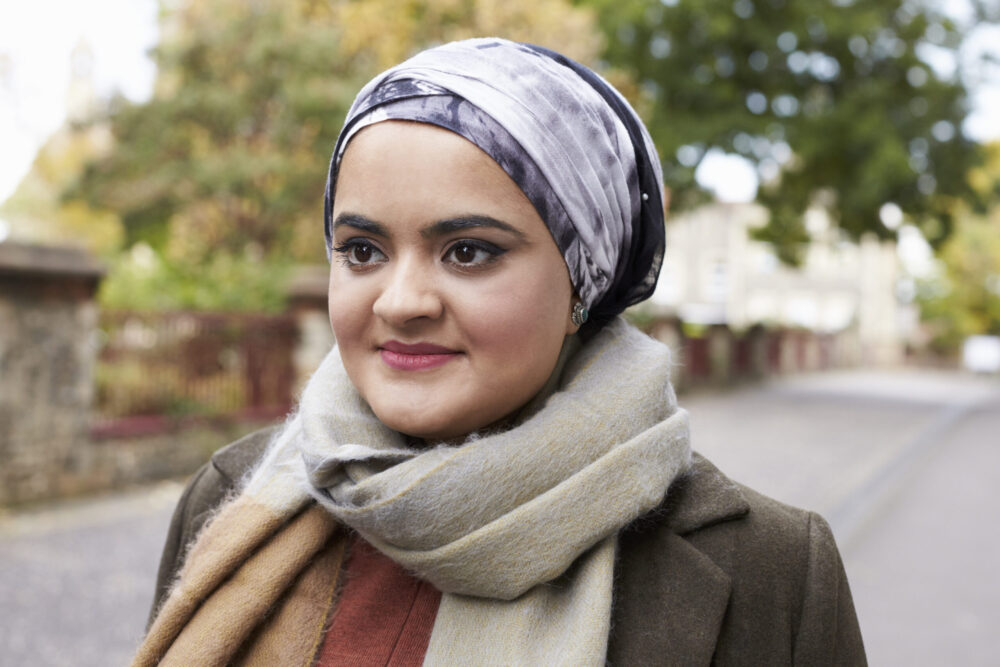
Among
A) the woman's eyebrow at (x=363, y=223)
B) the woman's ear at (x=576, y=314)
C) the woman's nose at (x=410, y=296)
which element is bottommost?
the woman's ear at (x=576, y=314)

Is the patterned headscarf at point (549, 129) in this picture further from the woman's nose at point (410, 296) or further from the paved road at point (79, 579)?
the paved road at point (79, 579)

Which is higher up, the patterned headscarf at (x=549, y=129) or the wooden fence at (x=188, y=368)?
the patterned headscarf at (x=549, y=129)

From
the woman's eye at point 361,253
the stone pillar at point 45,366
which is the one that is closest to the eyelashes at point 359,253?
the woman's eye at point 361,253

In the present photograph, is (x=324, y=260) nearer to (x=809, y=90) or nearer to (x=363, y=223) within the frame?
(x=809, y=90)

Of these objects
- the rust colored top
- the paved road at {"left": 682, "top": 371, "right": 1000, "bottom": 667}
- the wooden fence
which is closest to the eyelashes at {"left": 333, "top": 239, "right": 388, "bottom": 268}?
the rust colored top

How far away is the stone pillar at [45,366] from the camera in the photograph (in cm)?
695

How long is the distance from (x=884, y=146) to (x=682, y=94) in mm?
3581

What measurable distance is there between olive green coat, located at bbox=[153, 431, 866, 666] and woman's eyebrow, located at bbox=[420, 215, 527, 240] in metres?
0.56

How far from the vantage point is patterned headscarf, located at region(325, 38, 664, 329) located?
129cm

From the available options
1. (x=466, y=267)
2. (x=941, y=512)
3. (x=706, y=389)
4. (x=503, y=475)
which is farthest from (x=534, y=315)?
(x=706, y=389)

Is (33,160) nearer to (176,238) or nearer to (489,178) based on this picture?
(176,238)

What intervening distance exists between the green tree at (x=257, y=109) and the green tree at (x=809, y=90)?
152 centimetres

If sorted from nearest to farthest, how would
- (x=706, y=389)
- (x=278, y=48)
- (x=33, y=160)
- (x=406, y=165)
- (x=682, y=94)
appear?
(x=406, y=165)
(x=278, y=48)
(x=682, y=94)
(x=706, y=389)
(x=33, y=160)

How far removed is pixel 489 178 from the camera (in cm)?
129
